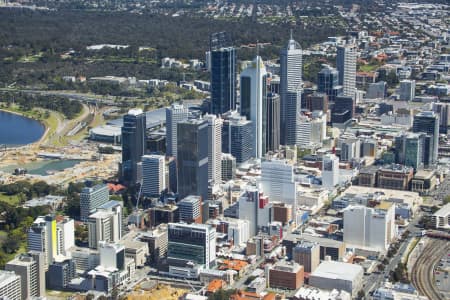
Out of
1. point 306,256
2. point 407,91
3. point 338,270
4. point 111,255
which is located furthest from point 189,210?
point 407,91

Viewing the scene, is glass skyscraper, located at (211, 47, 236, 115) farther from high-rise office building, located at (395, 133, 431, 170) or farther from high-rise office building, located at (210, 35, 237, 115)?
high-rise office building, located at (395, 133, 431, 170)

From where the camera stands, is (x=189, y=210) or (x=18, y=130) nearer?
(x=189, y=210)

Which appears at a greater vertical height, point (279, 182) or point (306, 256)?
point (279, 182)

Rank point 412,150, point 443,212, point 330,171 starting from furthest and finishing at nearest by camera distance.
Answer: point 412,150
point 330,171
point 443,212

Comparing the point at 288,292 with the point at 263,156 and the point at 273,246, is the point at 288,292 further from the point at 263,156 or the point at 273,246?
the point at 263,156

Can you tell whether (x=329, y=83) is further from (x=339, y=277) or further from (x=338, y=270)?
(x=339, y=277)

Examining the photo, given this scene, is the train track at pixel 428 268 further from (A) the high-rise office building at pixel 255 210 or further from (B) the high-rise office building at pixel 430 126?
(B) the high-rise office building at pixel 430 126

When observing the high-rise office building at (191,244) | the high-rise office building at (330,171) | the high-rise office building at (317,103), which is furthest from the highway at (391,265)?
the high-rise office building at (317,103)
